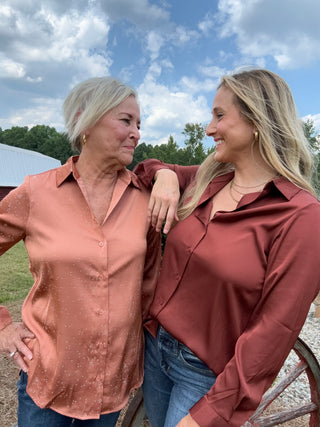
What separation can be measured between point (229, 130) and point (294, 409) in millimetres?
2536

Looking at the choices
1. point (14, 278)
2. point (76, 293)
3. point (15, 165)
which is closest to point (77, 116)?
point (76, 293)

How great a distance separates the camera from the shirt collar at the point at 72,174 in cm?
197

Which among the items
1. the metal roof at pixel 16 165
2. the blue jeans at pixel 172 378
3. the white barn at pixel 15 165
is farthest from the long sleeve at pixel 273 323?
the metal roof at pixel 16 165

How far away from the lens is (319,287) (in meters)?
1.55

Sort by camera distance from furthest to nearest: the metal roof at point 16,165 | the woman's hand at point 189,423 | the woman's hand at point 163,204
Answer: the metal roof at point 16,165 < the woman's hand at point 163,204 < the woman's hand at point 189,423

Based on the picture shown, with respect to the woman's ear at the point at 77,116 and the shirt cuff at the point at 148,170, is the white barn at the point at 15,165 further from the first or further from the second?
the woman's ear at the point at 77,116

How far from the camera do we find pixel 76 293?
1.80 metres

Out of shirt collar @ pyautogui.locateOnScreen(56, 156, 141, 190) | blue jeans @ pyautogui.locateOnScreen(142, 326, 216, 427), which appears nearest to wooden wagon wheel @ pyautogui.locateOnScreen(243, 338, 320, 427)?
blue jeans @ pyautogui.locateOnScreen(142, 326, 216, 427)

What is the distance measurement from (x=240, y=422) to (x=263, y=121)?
4.64 feet

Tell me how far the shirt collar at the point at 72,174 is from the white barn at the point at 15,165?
26.5 meters

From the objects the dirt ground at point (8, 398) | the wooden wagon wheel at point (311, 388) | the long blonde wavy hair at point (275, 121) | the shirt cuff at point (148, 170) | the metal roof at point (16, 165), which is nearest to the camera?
the long blonde wavy hair at point (275, 121)

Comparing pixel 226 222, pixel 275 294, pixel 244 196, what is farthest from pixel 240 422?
pixel 244 196

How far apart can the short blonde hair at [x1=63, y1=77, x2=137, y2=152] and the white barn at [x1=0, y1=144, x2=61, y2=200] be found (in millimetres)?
26524

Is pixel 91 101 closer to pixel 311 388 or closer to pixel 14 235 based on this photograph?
pixel 14 235
